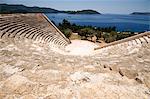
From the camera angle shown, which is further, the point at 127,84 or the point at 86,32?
the point at 86,32

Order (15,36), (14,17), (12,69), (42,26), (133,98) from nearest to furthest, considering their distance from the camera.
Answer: (133,98), (12,69), (15,36), (14,17), (42,26)

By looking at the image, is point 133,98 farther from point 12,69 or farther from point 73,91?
point 12,69

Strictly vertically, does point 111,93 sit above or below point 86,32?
above

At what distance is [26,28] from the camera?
17969mm

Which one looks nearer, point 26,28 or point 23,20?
point 26,28

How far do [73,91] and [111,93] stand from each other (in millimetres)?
→ 966

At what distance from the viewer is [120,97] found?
Result: 14.9ft

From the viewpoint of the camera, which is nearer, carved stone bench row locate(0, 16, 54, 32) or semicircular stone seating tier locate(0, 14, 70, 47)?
semicircular stone seating tier locate(0, 14, 70, 47)

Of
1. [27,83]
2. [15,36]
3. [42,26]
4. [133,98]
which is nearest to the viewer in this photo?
[133,98]

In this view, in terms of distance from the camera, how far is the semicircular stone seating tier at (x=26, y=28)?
14688 mm

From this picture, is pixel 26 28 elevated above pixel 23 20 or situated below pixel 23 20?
below

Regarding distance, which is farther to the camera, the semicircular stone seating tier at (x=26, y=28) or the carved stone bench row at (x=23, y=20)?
the carved stone bench row at (x=23, y=20)

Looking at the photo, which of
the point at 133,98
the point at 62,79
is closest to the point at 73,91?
the point at 62,79

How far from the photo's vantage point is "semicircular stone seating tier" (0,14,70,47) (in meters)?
14.7
